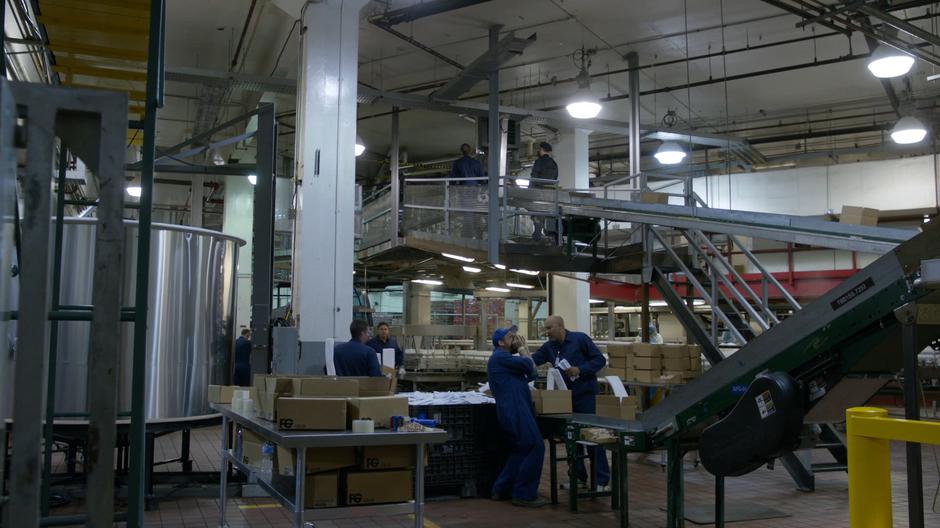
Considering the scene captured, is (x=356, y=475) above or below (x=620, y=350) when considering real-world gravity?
below

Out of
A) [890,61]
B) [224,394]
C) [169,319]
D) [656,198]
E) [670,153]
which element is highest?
[890,61]

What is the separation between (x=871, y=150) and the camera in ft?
66.5

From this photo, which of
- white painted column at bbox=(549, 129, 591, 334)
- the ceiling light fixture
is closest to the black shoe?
the ceiling light fixture

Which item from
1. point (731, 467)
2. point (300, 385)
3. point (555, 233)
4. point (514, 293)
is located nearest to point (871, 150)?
point (514, 293)

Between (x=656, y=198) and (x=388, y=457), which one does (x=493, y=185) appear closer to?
(x=656, y=198)

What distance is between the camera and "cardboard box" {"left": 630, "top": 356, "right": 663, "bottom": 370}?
439 inches

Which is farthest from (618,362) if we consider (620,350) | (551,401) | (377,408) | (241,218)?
(241,218)

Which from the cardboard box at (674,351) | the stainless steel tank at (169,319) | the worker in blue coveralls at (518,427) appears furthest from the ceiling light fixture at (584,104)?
the stainless steel tank at (169,319)

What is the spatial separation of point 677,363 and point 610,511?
138 inches

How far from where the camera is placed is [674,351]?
11.1 meters

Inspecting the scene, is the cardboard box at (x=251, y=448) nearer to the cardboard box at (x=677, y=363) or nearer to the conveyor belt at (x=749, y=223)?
the conveyor belt at (x=749, y=223)

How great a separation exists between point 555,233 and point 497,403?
162 inches

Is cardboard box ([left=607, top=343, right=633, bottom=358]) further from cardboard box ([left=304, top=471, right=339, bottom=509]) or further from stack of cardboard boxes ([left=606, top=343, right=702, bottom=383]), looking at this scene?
cardboard box ([left=304, top=471, right=339, bottom=509])

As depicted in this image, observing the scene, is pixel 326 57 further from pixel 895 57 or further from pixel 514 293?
pixel 514 293
